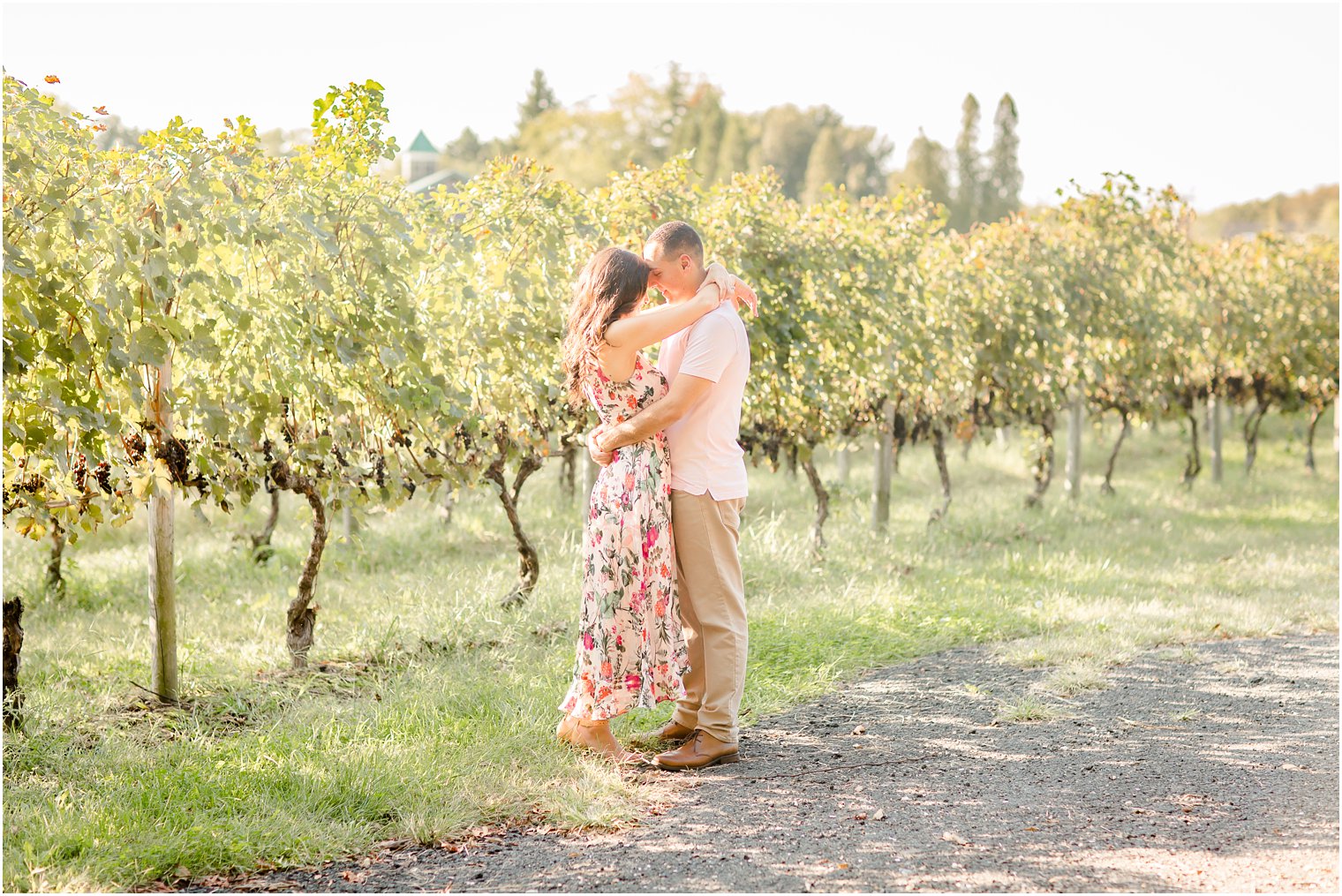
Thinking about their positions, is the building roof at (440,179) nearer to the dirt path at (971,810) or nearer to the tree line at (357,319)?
the tree line at (357,319)

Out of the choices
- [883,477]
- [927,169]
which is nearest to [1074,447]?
[883,477]

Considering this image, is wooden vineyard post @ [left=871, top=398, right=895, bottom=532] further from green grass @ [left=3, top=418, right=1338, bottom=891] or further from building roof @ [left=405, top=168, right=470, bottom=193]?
building roof @ [left=405, top=168, right=470, bottom=193]

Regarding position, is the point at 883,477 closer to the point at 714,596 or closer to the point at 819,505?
the point at 819,505

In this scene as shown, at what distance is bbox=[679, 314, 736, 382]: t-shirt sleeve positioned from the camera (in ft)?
12.4

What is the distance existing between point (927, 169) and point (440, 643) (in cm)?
4009

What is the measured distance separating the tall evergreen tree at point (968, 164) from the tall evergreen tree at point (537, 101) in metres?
20.3

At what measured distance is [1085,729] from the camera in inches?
171

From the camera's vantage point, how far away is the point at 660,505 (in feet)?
12.8

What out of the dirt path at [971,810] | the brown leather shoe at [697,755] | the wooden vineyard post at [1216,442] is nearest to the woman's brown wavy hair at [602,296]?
the brown leather shoe at [697,755]

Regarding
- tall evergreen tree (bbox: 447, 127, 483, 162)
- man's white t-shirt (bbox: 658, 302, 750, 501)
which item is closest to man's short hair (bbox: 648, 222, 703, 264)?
man's white t-shirt (bbox: 658, 302, 750, 501)

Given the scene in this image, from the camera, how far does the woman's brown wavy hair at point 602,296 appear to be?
3.79 m

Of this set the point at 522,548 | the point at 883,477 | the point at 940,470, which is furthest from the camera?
the point at 940,470

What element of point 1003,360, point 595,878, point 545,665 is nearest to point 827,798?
point 595,878

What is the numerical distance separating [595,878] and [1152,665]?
354cm
